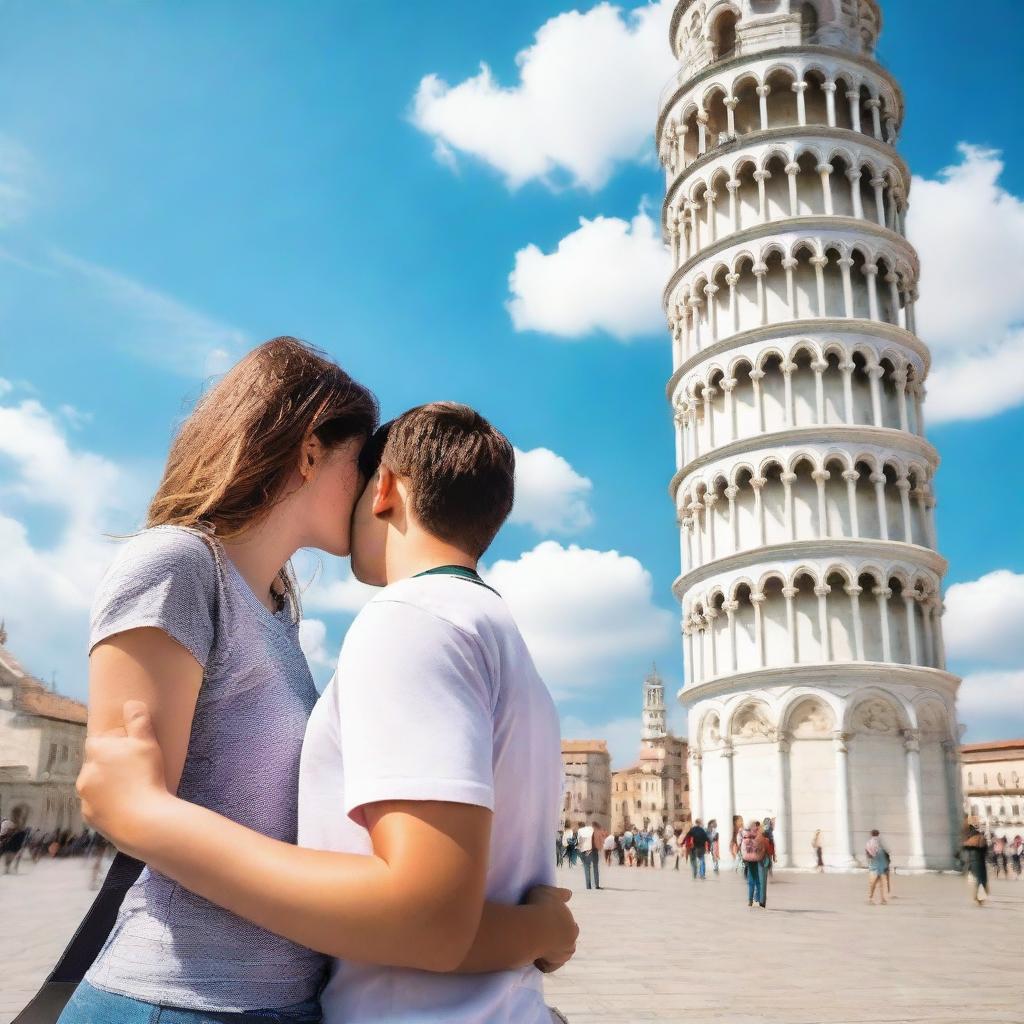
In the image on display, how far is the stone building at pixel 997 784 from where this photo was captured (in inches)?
3971

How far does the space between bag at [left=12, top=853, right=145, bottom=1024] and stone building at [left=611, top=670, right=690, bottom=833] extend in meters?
152

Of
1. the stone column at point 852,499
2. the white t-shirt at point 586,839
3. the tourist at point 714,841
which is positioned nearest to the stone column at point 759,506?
the stone column at point 852,499

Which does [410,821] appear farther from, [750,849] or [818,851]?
[818,851]

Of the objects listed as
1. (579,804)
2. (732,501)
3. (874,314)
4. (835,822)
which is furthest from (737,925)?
(579,804)

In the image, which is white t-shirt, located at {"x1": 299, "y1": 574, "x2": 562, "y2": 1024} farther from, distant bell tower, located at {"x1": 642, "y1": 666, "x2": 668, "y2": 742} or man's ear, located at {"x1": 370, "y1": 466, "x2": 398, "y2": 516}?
distant bell tower, located at {"x1": 642, "y1": 666, "x2": 668, "y2": 742}

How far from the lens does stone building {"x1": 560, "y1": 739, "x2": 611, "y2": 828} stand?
14512 centimetres

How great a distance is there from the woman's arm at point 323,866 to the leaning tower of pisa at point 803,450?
3381 centimetres

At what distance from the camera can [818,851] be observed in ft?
105

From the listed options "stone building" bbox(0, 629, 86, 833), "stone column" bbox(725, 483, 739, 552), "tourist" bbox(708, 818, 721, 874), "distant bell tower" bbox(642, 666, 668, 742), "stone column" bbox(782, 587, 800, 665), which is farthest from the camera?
"distant bell tower" bbox(642, 666, 668, 742)

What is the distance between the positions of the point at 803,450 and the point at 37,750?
36.1m

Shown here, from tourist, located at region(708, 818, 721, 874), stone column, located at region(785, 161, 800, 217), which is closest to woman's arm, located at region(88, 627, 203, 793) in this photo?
tourist, located at region(708, 818, 721, 874)

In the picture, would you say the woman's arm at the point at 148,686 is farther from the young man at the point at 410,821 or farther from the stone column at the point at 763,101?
the stone column at the point at 763,101

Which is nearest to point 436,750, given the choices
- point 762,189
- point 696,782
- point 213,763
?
point 213,763

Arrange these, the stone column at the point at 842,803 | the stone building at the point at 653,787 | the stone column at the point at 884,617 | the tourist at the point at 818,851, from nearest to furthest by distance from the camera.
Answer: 1. the tourist at the point at 818,851
2. the stone column at the point at 842,803
3. the stone column at the point at 884,617
4. the stone building at the point at 653,787
